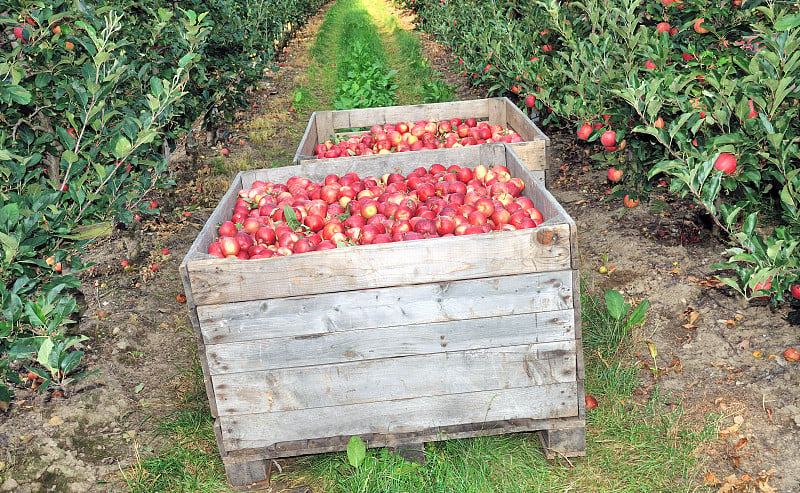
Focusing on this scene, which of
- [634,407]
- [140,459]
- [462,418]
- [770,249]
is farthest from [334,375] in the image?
[770,249]

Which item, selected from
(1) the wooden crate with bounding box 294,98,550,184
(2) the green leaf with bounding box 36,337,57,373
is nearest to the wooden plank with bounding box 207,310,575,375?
(2) the green leaf with bounding box 36,337,57,373

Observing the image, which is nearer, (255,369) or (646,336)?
(255,369)

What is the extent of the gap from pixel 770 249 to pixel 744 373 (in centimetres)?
75

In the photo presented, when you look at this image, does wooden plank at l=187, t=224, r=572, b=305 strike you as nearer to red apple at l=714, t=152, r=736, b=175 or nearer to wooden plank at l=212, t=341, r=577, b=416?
wooden plank at l=212, t=341, r=577, b=416

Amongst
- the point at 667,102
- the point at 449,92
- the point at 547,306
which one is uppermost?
the point at 667,102

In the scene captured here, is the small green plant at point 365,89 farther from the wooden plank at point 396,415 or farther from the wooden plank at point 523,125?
the wooden plank at point 396,415

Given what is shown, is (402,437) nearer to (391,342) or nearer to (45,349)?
(391,342)

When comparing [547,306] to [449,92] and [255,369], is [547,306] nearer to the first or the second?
A: [255,369]

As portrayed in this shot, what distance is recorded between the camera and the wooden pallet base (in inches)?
105

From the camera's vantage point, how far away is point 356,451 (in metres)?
2.63

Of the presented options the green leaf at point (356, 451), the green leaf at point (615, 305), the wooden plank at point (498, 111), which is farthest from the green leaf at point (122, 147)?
the wooden plank at point (498, 111)

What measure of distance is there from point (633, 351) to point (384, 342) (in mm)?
1605

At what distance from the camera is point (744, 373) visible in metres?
3.21

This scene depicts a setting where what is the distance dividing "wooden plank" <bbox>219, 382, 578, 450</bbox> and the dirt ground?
71 cm
